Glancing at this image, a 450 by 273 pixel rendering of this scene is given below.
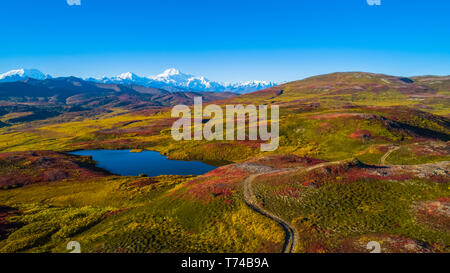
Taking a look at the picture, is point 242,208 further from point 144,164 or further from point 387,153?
point 144,164

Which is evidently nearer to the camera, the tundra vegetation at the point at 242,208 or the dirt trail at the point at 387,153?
the tundra vegetation at the point at 242,208

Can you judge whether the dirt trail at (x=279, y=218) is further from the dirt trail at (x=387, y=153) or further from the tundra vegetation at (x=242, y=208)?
the dirt trail at (x=387, y=153)

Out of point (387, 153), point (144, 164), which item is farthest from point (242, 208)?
point (144, 164)

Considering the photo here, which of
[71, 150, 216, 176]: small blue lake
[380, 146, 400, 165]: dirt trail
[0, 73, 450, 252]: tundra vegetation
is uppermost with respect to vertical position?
[380, 146, 400, 165]: dirt trail

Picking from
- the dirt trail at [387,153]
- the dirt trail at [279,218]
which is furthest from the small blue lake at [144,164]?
the dirt trail at [387,153]

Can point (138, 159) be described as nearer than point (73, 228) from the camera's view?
No

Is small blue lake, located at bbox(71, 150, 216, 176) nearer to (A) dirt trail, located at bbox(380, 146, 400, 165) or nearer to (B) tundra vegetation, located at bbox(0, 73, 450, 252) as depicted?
(B) tundra vegetation, located at bbox(0, 73, 450, 252)

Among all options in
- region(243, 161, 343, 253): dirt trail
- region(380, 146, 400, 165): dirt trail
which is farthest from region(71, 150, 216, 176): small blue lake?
region(380, 146, 400, 165): dirt trail
